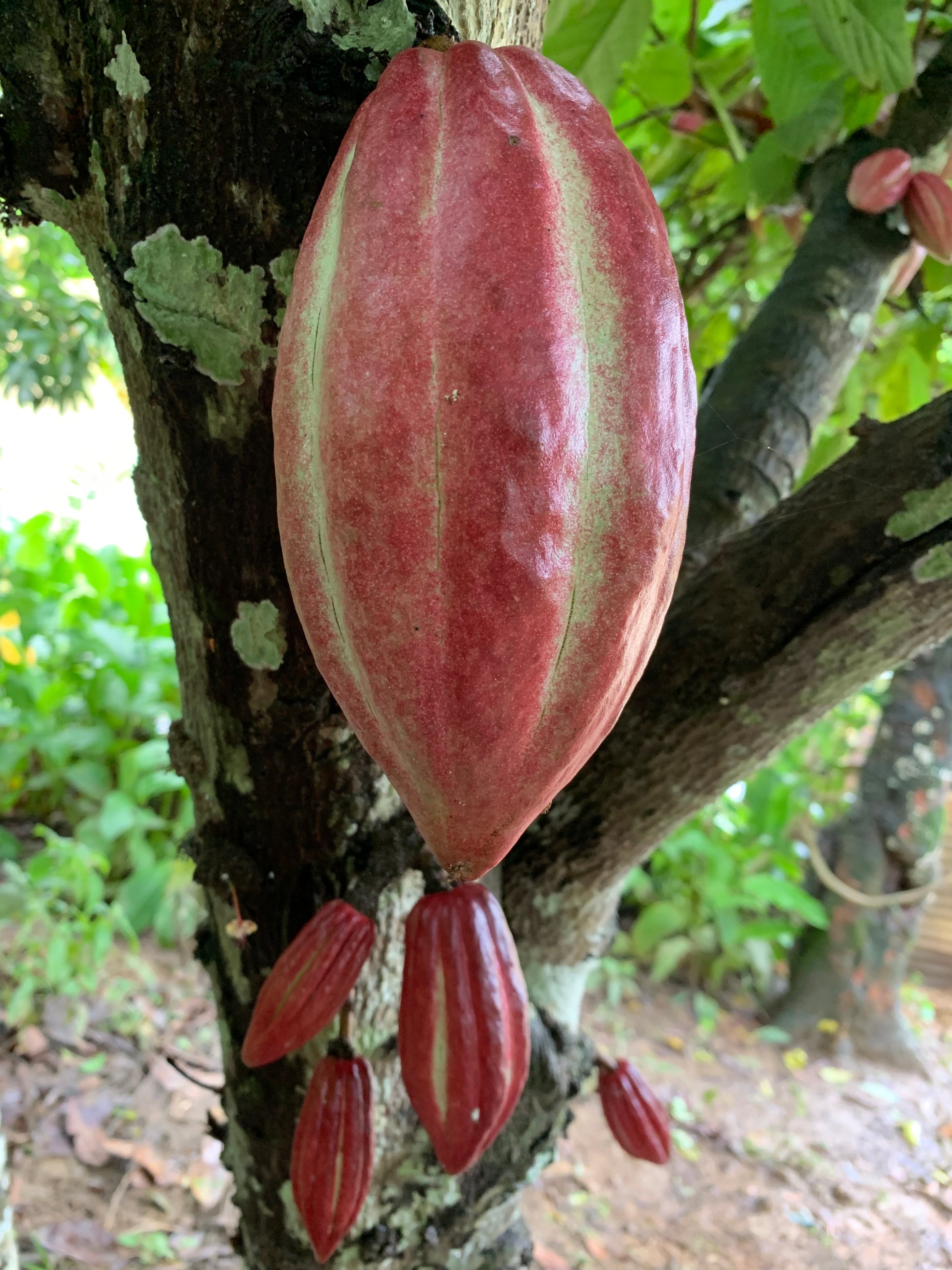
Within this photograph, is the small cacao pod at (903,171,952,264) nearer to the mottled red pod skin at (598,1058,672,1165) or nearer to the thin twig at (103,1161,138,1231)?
the mottled red pod skin at (598,1058,672,1165)

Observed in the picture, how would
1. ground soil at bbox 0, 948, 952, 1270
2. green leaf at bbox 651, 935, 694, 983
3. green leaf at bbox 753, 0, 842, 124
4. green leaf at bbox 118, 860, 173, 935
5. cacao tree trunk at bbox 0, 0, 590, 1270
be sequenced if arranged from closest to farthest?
cacao tree trunk at bbox 0, 0, 590, 1270 < green leaf at bbox 753, 0, 842, 124 < ground soil at bbox 0, 948, 952, 1270 < green leaf at bbox 118, 860, 173, 935 < green leaf at bbox 651, 935, 694, 983

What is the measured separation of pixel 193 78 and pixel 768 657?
1.63 ft

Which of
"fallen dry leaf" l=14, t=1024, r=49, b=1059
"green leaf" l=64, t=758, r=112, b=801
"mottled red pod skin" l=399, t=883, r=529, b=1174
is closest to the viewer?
"mottled red pod skin" l=399, t=883, r=529, b=1174

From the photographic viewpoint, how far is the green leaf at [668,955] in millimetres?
2410

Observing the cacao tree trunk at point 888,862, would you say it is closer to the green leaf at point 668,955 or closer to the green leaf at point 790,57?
the green leaf at point 668,955

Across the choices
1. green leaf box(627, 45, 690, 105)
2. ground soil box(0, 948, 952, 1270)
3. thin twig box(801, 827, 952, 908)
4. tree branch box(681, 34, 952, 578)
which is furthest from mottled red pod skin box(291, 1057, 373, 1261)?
thin twig box(801, 827, 952, 908)

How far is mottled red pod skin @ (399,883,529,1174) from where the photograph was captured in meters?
0.57

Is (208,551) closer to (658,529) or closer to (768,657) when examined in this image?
(658,529)

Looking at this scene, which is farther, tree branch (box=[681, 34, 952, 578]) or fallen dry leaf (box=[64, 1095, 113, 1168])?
fallen dry leaf (box=[64, 1095, 113, 1168])

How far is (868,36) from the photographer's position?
656mm

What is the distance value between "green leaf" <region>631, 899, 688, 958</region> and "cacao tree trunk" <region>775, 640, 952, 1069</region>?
364 millimetres

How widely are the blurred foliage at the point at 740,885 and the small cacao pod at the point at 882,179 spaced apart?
1.65 meters

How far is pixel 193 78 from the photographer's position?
43 cm

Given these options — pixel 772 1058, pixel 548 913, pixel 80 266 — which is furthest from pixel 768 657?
pixel 80 266
